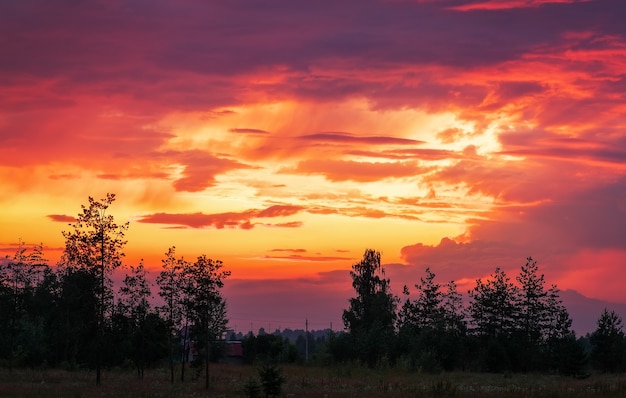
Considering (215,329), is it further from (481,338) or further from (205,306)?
(481,338)

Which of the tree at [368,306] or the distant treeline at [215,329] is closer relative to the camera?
the distant treeline at [215,329]

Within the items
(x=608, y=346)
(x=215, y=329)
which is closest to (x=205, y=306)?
(x=215, y=329)

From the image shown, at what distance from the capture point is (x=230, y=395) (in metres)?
51.1

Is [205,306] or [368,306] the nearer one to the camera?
[205,306]

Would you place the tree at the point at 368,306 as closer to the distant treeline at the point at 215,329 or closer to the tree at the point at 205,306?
the distant treeline at the point at 215,329

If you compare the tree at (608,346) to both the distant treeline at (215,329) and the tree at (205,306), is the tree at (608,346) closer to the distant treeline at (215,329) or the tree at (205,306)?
the distant treeline at (215,329)

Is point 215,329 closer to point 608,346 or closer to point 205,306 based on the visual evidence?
point 205,306

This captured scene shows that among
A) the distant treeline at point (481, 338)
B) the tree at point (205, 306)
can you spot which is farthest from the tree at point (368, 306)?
the tree at point (205, 306)

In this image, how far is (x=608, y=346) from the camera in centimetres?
10088

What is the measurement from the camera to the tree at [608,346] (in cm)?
10069

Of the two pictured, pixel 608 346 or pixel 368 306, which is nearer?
pixel 608 346

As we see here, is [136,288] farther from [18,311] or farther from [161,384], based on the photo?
[18,311]

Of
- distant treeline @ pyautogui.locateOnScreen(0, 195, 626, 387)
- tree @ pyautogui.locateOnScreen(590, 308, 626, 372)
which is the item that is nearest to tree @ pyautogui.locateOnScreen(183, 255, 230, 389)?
distant treeline @ pyautogui.locateOnScreen(0, 195, 626, 387)

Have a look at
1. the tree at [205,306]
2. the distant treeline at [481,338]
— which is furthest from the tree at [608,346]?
the tree at [205,306]
